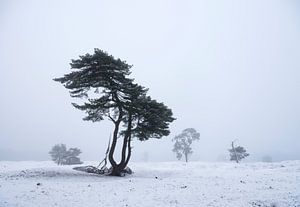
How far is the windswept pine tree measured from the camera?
76.1ft

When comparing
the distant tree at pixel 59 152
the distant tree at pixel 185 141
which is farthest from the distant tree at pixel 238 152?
the distant tree at pixel 59 152

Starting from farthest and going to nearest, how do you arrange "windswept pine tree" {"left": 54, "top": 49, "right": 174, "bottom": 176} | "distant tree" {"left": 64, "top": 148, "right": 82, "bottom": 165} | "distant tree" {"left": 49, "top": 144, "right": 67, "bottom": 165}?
"distant tree" {"left": 49, "top": 144, "right": 67, "bottom": 165}, "distant tree" {"left": 64, "top": 148, "right": 82, "bottom": 165}, "windswept pine tree" {"left": 54, "top": 49, "right": 174, "bottom": 176}

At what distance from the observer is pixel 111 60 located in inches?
901

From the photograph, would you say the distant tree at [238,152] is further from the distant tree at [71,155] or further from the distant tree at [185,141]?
the distant tree at [71,155]

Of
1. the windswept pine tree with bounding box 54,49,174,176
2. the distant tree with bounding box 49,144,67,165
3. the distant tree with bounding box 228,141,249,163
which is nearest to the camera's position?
the windswept pine tree with bounding box 54,49,174,176

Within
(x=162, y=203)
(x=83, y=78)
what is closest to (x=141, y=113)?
(x=83, y=78)

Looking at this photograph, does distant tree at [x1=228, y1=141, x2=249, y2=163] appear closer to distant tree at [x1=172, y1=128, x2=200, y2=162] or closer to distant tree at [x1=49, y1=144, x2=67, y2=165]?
distant tree at [x1=172, y1=128, x2=200, y2=162]

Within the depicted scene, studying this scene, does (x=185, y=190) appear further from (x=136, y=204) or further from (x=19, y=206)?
(x=19, y=206)

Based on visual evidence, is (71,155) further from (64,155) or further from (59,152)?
(59,152)

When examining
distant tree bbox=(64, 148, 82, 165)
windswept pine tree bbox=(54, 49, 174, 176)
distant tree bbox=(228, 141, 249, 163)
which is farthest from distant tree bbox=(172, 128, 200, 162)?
windswept pine tree bbox=(54, 49, 174, 176)

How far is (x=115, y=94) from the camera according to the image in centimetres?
2448

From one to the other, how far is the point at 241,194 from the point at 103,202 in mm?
8801

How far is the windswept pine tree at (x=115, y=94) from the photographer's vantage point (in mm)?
23188

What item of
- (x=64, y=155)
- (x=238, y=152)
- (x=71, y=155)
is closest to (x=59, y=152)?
(x=64, y=155)
